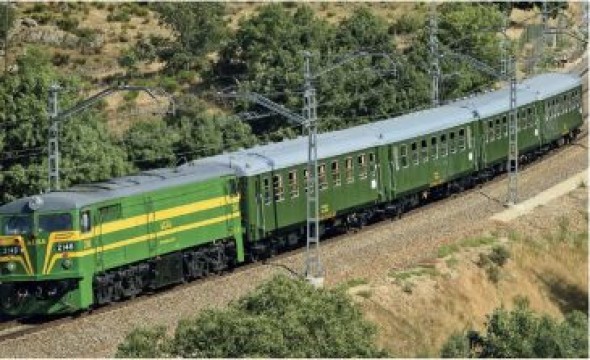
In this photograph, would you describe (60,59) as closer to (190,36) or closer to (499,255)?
(190,36)

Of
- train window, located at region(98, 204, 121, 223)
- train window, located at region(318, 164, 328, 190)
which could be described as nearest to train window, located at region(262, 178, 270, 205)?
train window, located at region(318, 164, 328, 190)

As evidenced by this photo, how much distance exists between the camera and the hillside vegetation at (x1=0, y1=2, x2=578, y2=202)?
169ft

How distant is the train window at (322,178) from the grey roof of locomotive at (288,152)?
421mm

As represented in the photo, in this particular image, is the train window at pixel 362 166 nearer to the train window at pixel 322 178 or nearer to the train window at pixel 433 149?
the train window at pixel 322 178

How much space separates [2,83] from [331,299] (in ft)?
92.3

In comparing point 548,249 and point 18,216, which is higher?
point 18,216

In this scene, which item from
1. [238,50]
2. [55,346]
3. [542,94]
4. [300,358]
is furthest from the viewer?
[238,50]

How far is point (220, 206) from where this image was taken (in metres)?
38.0

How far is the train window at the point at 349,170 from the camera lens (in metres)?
44.0

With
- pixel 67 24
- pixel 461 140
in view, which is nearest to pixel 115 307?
pixel 461 140

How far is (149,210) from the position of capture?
116 ft

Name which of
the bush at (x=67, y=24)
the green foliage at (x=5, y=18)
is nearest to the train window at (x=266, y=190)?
the green foliage at (x=5, y=18)

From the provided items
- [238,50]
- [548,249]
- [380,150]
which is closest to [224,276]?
[380,150]

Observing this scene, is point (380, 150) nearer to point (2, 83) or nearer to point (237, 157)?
point (237, 157)
